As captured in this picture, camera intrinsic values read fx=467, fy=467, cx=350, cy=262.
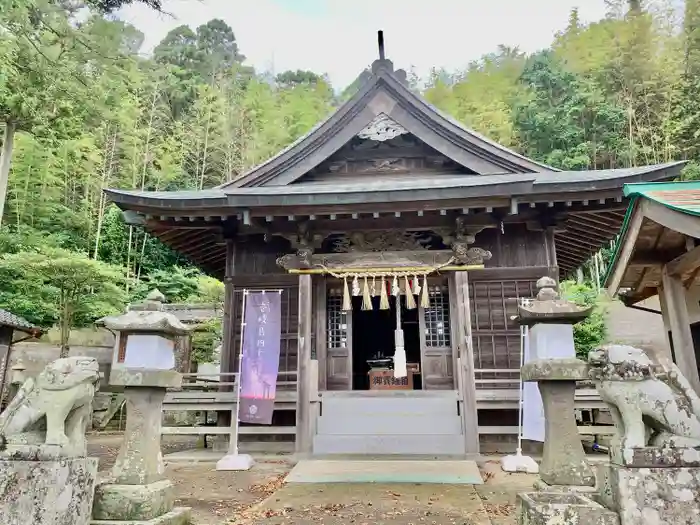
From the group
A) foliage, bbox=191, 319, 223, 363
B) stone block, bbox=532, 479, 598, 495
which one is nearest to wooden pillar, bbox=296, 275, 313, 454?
stone block, bbox=532, 479, 598, 495

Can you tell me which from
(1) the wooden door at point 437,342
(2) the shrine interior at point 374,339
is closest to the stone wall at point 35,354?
(2) the shrine interior at point 374,339

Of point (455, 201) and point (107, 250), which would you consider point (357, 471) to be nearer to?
point (455, 201)

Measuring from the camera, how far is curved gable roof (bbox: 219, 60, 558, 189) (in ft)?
30.6

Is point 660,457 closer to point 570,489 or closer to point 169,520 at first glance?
point 570,489

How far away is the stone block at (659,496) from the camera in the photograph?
2.85 meters

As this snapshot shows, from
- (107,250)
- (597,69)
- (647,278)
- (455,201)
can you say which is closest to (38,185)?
(107,250)

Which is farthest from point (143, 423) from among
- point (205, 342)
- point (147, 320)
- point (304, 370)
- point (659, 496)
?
point (205, 342)

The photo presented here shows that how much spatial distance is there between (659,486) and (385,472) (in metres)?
4.02

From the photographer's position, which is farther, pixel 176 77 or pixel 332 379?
pixel 176 77

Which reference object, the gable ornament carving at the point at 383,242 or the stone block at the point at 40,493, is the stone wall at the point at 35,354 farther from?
the stone block at the point at 40,493

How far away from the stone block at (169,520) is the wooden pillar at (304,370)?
3551mm

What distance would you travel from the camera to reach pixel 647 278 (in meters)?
6.48

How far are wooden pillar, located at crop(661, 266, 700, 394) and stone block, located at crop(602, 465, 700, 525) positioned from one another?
285cm

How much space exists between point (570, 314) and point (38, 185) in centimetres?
2378
